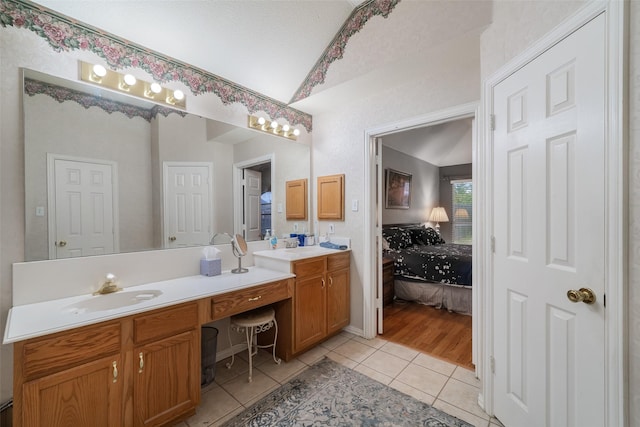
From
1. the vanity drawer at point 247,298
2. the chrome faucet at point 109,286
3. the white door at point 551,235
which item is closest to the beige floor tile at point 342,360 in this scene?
the vanity drawer at point 247,298

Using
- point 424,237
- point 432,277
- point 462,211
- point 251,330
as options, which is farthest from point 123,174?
point 462,211

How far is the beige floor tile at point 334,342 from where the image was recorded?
2539mm

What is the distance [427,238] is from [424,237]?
8cm

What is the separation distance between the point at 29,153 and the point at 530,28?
2.89 meters

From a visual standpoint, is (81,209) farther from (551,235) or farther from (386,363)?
(551,235)

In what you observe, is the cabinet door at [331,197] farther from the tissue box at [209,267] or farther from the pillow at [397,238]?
the pillow at [397,238]

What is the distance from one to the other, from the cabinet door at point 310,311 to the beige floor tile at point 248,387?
1.15 feet

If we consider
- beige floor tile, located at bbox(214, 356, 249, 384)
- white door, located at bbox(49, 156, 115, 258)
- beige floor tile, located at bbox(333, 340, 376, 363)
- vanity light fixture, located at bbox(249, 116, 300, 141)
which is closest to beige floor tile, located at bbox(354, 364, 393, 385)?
beige floor tile, located at bbox(333, 340, 376, 363)

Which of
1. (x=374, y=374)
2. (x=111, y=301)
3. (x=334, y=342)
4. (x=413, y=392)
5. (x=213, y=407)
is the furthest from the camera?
(x=334, y=342)

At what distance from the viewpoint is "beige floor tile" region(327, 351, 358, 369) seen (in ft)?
7.25

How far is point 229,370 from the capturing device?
218cm

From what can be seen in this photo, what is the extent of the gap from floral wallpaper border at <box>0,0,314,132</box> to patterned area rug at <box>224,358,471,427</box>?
8.09 ft

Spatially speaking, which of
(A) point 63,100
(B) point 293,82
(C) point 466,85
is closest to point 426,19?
(C) point 466,85

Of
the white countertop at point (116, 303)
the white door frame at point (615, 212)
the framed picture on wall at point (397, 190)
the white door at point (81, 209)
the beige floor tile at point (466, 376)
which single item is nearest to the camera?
the white door frame at point (615, 212)
